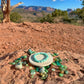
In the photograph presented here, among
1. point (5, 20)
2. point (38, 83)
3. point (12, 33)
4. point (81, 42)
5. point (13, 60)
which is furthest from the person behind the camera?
point (5, 20)

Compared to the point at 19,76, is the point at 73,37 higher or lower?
higher

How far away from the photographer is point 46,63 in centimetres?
196

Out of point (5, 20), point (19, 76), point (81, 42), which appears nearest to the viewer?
point (19, 76)

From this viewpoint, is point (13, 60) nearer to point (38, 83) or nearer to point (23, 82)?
point (23, 82)

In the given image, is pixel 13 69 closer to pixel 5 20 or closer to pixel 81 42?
pixel 81 42

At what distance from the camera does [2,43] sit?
3689mm

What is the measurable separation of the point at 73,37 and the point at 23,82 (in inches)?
142

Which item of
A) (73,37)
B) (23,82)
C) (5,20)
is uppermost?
(5,20)

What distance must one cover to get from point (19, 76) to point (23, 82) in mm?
165

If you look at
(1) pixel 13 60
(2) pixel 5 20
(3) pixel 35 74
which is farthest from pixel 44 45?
(2) pixel 5 20

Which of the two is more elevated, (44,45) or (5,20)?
(5,20)

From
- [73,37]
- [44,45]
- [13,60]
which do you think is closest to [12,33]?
[44,45]

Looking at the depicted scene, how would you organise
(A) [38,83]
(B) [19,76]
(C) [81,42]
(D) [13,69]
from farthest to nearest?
(C) [81,42], (D) [13,69], (B) [19,76], (A) [38,83]

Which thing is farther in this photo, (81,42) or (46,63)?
(81,42)
